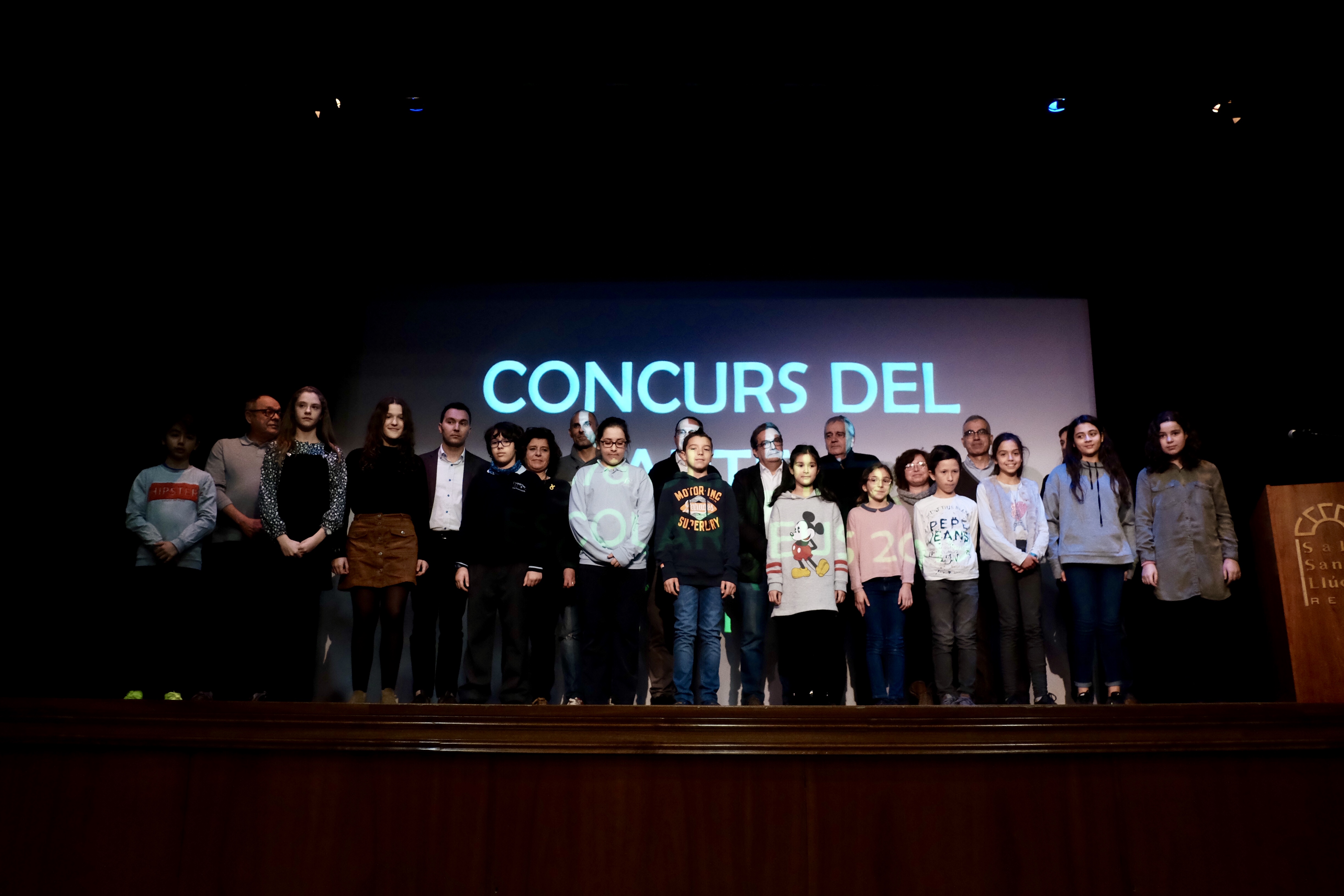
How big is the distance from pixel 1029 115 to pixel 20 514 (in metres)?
5.38

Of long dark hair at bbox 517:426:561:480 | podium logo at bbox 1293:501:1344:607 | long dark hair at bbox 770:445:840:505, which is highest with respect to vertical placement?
long dark hair at bbox 517:426:561:480

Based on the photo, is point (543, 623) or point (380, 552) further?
point (543, 623)

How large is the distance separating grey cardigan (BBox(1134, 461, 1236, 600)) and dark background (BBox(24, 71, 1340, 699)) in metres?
0.61

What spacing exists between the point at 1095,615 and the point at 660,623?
2.25m

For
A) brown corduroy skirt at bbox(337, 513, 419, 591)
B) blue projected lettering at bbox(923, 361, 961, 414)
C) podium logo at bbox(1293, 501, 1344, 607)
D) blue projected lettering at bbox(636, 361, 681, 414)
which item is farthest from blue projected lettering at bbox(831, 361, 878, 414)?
podium logo at bbox(1293, 501, 1344, 607)

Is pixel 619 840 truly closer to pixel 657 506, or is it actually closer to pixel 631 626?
pixel 631 626

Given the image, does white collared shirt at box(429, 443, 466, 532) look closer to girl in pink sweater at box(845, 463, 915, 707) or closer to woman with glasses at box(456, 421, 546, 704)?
woman with glasses at box(456, 421, 546, 704)

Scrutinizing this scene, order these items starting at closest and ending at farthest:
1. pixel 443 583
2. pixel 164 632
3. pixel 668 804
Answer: pixel 668 804 → pixel 164 632 → pixel 443 583

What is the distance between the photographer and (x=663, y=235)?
582cm

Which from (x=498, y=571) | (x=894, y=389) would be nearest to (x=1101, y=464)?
(x=894, y=389)

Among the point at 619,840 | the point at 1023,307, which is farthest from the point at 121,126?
the point at 1023,307

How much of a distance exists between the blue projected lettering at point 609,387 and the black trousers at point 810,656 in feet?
6.50

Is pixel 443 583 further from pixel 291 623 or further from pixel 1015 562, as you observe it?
pixel 1015 562

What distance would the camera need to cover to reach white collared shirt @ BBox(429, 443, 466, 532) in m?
4.88
